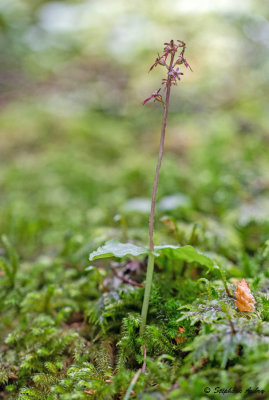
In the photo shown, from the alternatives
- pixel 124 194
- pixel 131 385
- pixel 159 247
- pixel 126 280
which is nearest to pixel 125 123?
pixel 124 194

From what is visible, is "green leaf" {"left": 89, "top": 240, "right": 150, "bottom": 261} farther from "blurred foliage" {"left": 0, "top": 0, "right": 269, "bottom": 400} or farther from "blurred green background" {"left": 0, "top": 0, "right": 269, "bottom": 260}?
"blurred green background" {"left": 0, "top": 0, "right": 269, "bottom": 260}

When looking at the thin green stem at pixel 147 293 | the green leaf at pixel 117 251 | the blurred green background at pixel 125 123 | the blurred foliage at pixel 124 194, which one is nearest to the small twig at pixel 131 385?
the blurred foliage at pixel 124 194

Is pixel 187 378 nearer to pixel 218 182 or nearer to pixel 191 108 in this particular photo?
pixel 218 182

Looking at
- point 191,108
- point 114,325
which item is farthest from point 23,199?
point 191,108

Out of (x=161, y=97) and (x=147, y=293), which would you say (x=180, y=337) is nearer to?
(x=147, y=293)

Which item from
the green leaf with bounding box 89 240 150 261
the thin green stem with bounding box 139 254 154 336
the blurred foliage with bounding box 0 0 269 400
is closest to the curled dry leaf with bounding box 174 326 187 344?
the blurred foliage with bounding box 0 0 269 400

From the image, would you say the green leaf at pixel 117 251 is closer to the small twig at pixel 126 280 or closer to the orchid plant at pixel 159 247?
the orchid plant at pixel 159 247
